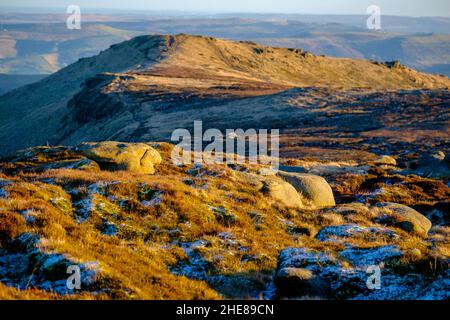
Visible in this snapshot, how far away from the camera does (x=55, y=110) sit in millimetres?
112125

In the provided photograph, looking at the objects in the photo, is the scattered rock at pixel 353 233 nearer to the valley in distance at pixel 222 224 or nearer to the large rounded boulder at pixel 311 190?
the valley in distance at pixel 222 224

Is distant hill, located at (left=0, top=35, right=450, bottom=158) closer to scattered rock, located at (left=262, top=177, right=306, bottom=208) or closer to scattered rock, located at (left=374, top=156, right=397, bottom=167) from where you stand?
scattered rock, located at (left=374, top=156, right=397, bottom=167)

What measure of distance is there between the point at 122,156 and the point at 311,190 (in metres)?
10.6

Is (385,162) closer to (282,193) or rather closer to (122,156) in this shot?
(282,193)

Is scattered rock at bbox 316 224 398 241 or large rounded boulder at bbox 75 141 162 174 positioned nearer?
scattered rock at bbox 316 224 398 241

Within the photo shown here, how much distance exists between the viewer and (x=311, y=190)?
77.9ft

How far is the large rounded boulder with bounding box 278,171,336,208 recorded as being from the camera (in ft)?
76.0

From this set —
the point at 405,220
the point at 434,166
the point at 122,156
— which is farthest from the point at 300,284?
the point at 434,166

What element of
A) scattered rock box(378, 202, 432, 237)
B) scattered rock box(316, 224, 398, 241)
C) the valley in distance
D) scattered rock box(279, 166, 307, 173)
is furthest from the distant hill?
scattered rock box(316, 224, 398, 241)

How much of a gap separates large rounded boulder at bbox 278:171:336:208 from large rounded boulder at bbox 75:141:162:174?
781cm

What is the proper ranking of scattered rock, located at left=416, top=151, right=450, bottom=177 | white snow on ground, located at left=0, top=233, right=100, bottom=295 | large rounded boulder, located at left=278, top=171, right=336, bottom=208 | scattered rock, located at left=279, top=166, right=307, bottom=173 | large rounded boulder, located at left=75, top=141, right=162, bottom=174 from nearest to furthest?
1. white snow on ground, located at left=0, top=233, right=100, bottom=295
2. large rounded boulder, located at left=75, top=141, right=162, bottom=174
3. large rounded boulder, located at left=278, top=171, right=336, bottom=208
4. scattered rock, located at left=279, top=166, right=307, bottom=173
5. scattered rock, located at left=416, top=151, right=450, bottom=177

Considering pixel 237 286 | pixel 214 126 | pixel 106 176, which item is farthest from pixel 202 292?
pixel 214 126

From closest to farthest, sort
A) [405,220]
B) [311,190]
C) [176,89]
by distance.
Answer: [405,220] → [311,190] → [176,89]

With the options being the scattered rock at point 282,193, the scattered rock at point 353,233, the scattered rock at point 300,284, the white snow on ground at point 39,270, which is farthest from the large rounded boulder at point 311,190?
the white snow on ground at point 39,270
